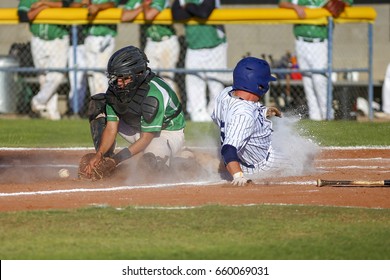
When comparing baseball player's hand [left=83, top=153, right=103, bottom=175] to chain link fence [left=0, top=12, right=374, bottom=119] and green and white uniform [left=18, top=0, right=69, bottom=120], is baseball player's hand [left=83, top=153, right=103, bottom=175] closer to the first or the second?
chain link fence [left=0, top=12, right=374, bottom=119]

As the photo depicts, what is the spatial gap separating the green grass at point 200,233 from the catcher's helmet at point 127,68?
229 cm

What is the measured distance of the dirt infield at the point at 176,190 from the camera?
9141 mm

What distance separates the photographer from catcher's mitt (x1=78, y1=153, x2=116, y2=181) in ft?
34.9

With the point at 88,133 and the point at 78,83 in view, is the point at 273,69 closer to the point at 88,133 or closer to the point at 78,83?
the point at 78,83

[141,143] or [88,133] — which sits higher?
[141,143]

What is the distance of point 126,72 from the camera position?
10.7 m

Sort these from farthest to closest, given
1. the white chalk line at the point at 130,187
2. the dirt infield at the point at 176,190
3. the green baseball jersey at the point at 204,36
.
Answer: the green baseball jersey at the point at 204,36
the white chalk line at the point at 130,187
the dirt infield at the point at 176,190

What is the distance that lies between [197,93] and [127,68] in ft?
22.1

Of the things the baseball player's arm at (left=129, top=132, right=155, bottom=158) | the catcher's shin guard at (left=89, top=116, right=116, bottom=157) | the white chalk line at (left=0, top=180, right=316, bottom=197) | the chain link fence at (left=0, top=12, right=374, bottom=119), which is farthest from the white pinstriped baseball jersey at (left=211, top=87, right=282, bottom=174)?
the chain link fence at (left=0, top=12, right=374, bottom=119)

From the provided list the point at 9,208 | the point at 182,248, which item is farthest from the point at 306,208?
the point at 9,208

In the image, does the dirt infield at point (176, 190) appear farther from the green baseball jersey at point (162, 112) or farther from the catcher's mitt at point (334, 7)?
the catcher's mitt at point (334, 7)

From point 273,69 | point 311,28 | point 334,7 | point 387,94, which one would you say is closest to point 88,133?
point 273,69

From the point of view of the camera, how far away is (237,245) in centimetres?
748

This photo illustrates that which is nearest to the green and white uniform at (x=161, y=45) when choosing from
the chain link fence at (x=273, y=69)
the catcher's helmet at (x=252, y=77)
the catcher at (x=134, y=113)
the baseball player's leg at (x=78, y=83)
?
the chain link fence at (x=273, y=69)
